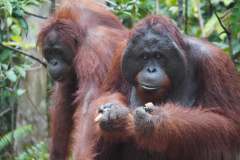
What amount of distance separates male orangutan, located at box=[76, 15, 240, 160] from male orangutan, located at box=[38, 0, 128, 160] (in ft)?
1.79

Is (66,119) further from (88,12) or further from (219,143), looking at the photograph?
(219,143)

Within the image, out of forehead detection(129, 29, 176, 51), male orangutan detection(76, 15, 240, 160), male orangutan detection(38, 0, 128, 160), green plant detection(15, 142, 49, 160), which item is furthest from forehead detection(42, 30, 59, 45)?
green plant detection(15, 142, 49, 160)

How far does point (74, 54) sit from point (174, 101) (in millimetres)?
1421

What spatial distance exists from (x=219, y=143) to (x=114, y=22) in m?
Answer: 2.12

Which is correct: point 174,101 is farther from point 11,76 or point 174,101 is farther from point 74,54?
point 11,76

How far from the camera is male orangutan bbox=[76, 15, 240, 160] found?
2394mm

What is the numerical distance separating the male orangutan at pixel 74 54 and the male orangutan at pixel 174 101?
54 cm

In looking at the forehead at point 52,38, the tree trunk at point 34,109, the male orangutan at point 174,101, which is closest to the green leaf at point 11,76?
the forehead at point 52,38

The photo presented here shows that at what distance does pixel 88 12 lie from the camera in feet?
13.2

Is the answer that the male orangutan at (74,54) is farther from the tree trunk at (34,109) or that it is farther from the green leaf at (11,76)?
the tree trunk at (34,109)

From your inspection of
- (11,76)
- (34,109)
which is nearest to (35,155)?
(11,76)

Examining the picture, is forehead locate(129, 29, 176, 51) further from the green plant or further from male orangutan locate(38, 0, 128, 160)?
the green plant

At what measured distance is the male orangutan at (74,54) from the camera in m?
3.35

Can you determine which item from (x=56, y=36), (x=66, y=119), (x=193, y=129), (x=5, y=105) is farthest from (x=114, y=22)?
(x=5, y=105)
